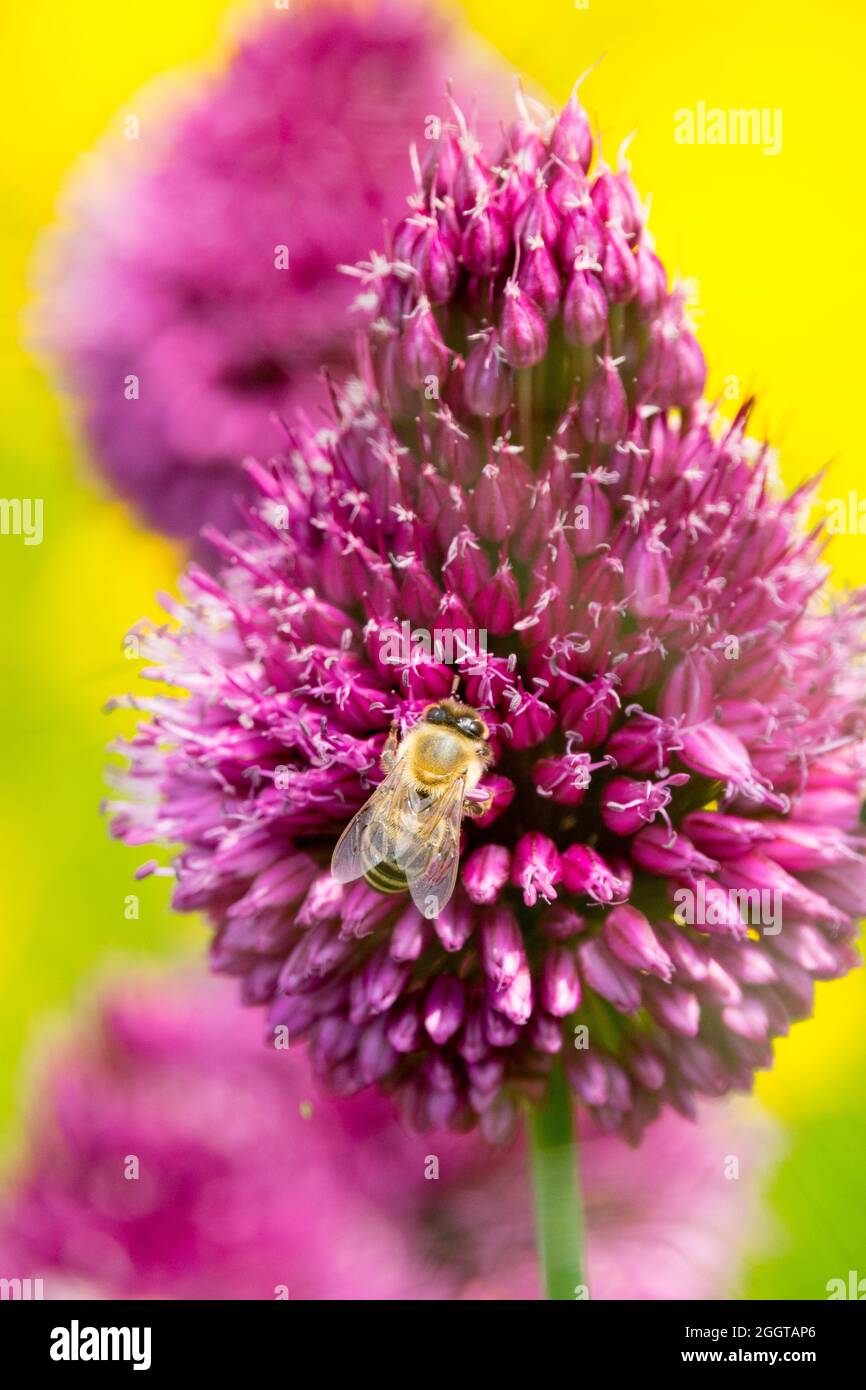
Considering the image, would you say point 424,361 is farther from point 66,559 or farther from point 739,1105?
point 739,1105

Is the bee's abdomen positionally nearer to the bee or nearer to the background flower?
the bee

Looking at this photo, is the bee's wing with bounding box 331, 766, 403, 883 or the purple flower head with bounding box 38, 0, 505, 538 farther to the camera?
the purple flower head with bounding box 38, 0, 505, 538

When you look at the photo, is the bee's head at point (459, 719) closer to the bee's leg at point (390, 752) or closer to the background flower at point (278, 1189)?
the bee's leg at point (390, 752)

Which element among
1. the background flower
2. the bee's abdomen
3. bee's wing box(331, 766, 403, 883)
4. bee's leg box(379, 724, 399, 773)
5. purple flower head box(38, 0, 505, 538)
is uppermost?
purple flower head box(38, 0, 505, 538)

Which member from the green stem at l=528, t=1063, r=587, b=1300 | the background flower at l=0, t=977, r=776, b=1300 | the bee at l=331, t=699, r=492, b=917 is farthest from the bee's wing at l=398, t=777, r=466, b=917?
the background flower at l=0, t=977, r=776, b=1300

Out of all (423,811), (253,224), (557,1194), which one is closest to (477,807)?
(423,811)

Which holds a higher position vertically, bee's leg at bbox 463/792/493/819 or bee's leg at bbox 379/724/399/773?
bee's leg at bbox 379/724/399/773
